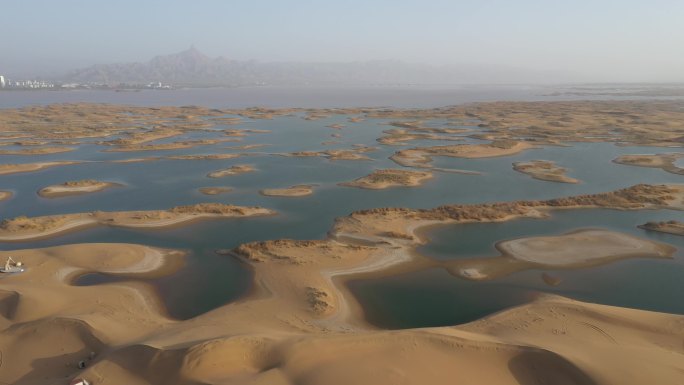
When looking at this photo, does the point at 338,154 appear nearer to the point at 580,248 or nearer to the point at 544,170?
the point at 544,170

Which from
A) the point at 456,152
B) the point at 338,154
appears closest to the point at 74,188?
the point at 338,154

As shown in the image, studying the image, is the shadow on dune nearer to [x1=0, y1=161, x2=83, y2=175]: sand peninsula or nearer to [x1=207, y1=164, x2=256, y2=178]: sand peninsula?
[x1=207, y1=164, x2=256, y2=178]: sand peninsula

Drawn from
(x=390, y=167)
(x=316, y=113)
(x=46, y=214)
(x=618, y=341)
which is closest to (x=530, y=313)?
(x=618, y=341)

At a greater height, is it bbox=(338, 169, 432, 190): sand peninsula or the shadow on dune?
bbox=(338, 169, 432, 190): sand peninsula

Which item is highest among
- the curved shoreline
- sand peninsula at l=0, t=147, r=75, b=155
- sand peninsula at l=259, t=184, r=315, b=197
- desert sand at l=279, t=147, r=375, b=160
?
desert sand at l=279, t=147, r=375, b=160

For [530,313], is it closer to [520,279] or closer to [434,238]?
[520,279]

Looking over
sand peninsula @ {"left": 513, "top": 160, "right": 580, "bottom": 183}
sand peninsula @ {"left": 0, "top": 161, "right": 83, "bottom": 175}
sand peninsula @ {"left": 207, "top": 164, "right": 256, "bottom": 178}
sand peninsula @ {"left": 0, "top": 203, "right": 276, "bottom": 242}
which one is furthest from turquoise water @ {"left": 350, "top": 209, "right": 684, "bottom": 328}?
sand peninsula @ {"left": 0, "top": 161, "right": 83, "bottom": 175}

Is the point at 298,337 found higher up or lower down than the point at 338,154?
lower down
